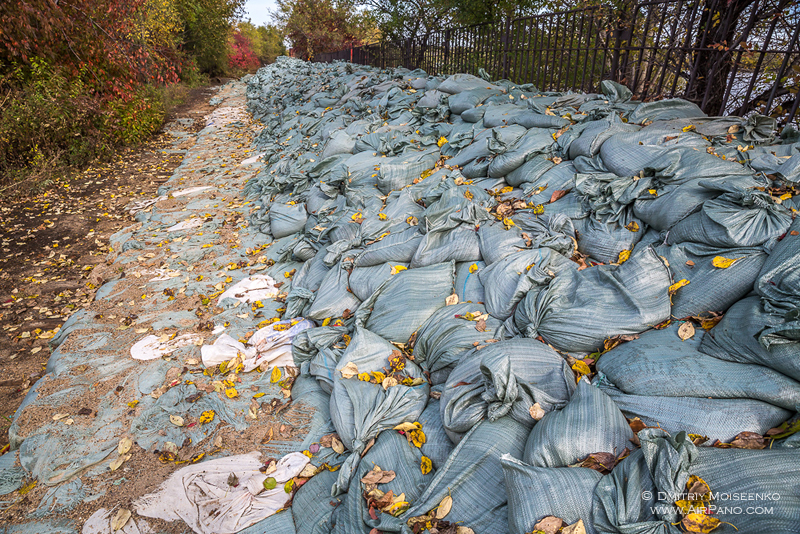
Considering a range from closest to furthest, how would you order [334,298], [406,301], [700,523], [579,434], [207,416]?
[700,523] < [579,434] < [207,416] < [406,301] < [334,298]

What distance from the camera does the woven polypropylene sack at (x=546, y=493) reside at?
1.16 meters

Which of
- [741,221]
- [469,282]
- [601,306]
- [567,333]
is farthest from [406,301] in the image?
[741,221]

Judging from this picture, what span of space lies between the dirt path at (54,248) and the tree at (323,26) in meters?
17.2

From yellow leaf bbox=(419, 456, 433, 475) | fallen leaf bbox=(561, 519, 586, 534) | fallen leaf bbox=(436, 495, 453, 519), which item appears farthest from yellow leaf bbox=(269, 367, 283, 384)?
fallen leaf bbox=(561, 519, 586, 534)

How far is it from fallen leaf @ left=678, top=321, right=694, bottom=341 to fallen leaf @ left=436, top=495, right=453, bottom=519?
1.09m

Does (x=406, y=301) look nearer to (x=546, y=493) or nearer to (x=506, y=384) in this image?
(x=506, y=384)

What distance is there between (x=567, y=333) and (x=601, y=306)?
7.2 inches

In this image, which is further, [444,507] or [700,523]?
[444,507]

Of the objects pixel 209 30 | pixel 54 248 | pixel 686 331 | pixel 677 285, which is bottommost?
pixel 54 248

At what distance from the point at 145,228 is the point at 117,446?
10.2 ft

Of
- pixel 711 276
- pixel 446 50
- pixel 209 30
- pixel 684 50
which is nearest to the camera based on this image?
pixel 711 276

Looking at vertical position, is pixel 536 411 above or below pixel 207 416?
above

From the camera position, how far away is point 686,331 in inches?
64.3

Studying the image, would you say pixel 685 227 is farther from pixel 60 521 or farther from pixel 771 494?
pixel 60 521
